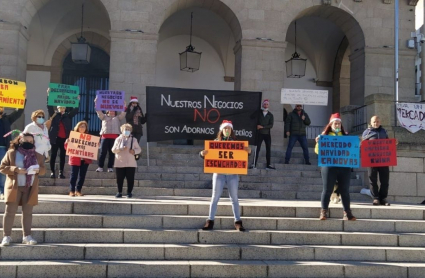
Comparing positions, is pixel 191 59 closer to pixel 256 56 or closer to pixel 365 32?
pixel 256 56

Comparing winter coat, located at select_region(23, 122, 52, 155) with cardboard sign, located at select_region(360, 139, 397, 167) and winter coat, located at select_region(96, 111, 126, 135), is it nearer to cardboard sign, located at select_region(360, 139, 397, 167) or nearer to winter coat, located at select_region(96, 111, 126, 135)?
winter coat, located at select_region(96, 111, 126, 135)

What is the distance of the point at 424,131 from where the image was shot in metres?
12.2

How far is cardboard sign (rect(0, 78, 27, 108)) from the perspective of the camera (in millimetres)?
10500

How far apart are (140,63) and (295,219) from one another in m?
8.82

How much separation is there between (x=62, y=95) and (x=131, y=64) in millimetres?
3694

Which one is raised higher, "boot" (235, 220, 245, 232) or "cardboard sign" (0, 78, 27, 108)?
"cardboard sign" (0, 78, 27, 108)

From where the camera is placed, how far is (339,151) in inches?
326

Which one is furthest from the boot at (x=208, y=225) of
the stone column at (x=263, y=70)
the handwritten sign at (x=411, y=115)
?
the stone column at (x=263, y=70)

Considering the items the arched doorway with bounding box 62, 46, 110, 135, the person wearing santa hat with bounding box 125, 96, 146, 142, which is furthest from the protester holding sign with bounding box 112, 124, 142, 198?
the arched doorway with bounding box 62, 46, 110, 135

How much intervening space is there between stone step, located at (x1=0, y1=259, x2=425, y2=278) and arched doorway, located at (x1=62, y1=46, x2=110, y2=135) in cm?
1306

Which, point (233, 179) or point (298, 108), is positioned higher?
point (298, 108)

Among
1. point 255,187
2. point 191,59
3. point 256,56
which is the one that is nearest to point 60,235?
point 255,187

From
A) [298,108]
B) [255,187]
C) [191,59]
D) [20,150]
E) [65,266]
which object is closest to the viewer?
[65,266]

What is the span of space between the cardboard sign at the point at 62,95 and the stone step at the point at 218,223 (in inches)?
185
